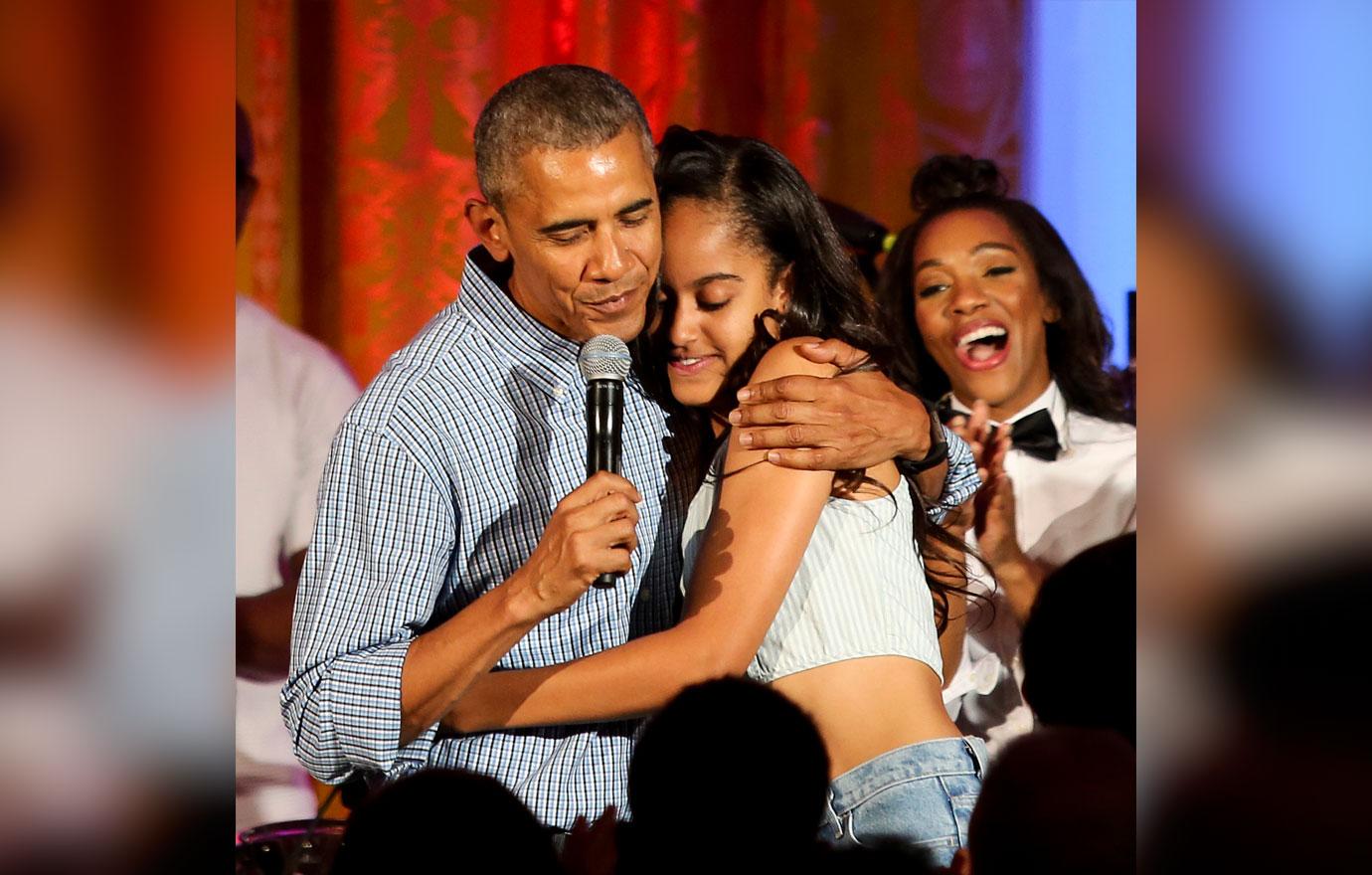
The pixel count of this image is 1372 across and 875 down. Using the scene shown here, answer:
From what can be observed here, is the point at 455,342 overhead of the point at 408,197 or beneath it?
beneath

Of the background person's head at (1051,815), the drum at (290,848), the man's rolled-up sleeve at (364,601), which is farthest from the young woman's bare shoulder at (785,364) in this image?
the drum at (290,848)

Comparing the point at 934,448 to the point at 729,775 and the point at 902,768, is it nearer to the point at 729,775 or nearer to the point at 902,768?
the point at 902,768

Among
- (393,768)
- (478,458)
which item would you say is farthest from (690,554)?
(393,768)

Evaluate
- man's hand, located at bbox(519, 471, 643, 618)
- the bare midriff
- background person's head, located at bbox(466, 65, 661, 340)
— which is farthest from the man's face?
the bare midriff

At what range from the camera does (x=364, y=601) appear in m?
2.61

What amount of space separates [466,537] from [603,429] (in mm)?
485

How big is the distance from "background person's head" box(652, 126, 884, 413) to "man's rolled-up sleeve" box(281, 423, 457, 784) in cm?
56

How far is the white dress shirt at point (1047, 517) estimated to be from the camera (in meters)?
3.68

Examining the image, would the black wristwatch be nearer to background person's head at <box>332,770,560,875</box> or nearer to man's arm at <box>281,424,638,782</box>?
man's arm at <box>281,424,638,782</box>

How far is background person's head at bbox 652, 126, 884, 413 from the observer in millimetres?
2873

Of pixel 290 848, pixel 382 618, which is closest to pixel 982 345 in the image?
pixel 382 618
